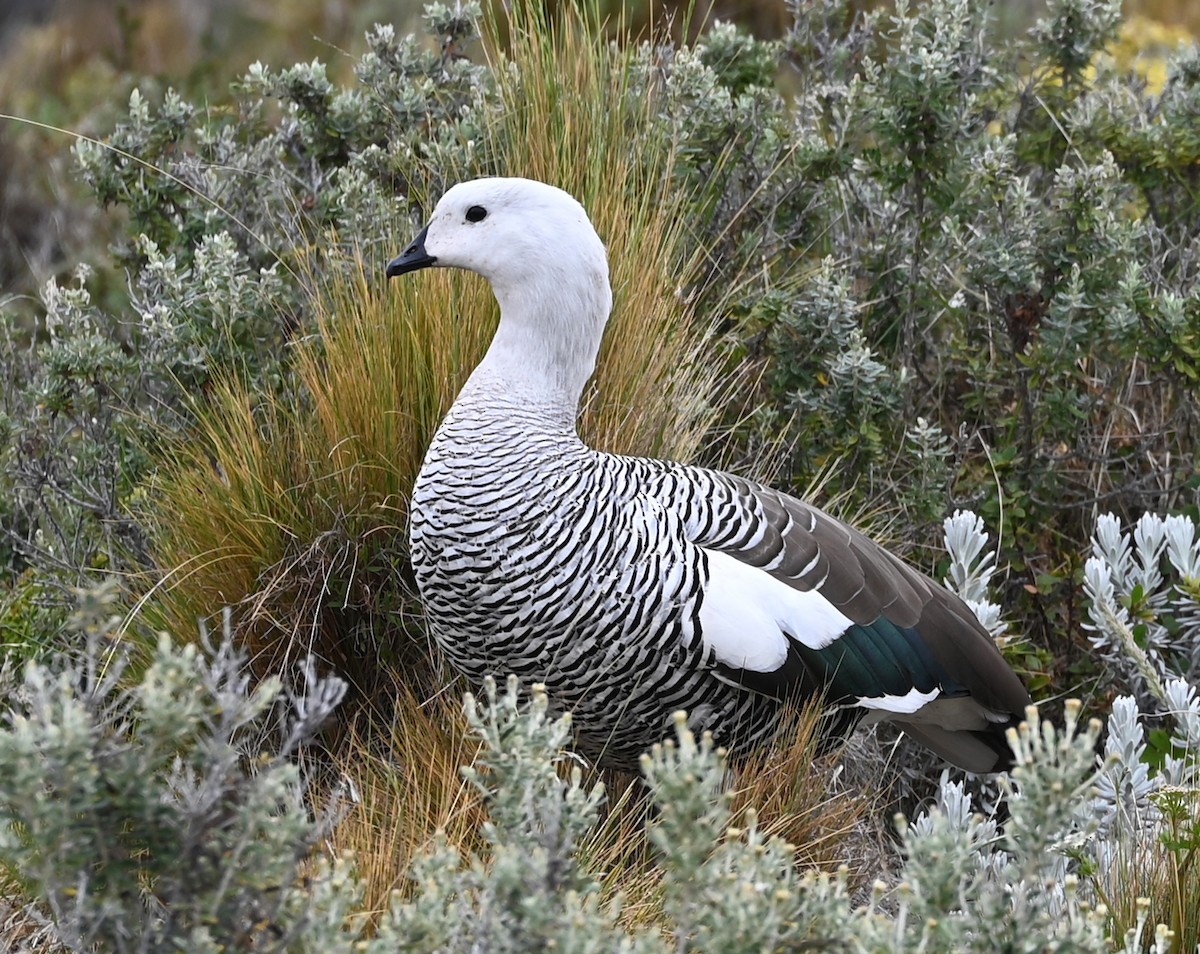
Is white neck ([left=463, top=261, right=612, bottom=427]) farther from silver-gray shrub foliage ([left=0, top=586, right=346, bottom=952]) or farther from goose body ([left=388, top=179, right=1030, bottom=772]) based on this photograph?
silver-gray shrub foliage ([left=0, top=586, right=346, bottom=952])

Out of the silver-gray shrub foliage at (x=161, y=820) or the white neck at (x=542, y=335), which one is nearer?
the silver-gray shrub foliage at (x=161, y=820)

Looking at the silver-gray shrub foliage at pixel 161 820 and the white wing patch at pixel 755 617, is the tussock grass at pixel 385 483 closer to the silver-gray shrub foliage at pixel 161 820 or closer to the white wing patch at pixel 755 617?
the white wing patch at pixel 755 617

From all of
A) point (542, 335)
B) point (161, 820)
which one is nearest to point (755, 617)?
point (542, 335)

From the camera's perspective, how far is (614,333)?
153 inches

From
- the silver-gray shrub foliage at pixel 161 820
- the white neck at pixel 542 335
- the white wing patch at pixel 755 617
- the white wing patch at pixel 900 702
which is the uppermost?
the white neck at pixel 542 335

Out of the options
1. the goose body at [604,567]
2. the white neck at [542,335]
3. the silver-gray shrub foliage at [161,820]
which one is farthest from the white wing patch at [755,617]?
the silver-gray shrub foliage at [161,820]

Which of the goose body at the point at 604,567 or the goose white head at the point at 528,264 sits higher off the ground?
the goose white head at the point at 528,264

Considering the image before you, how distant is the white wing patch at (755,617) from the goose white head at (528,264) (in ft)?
1.72

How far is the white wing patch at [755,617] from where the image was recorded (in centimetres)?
314

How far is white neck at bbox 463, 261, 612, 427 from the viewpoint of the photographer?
3297 mm

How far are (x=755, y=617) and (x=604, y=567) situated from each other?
0.32m

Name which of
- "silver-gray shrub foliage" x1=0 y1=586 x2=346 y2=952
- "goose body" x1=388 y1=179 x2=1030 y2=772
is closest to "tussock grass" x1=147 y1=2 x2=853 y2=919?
"goose body" x1=388 y1=179 x2=1030 y2=772

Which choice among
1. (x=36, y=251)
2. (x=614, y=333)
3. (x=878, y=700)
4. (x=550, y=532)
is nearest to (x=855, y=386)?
(x=614, y=333)

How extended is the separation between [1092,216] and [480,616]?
7.01 ft
